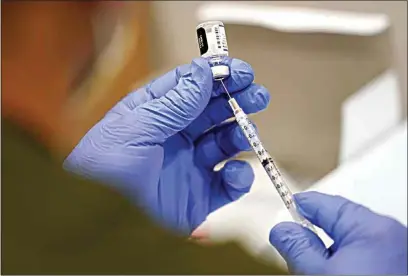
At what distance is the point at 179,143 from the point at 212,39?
0.19m

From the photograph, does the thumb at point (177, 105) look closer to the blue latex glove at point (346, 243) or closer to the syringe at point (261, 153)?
the syringe at point (261, 153)

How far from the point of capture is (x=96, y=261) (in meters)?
0.36

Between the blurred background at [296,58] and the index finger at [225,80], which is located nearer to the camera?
the index finger at [225,80]

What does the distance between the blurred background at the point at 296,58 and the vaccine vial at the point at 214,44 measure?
1.50 feet

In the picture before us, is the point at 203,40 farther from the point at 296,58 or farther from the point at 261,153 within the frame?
the point at 296,58

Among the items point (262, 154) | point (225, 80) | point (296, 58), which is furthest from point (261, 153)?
point (296, 58)

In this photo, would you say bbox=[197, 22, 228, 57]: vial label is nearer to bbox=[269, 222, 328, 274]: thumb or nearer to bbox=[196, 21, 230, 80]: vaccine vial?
bbox=[196, 21, 230, 80]: vaccine vial

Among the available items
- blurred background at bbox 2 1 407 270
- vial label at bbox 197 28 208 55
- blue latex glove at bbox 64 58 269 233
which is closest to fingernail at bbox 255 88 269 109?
blue latex glove at bbox 64 58 269 233

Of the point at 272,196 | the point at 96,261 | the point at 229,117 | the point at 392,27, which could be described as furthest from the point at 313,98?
the point at 96,261

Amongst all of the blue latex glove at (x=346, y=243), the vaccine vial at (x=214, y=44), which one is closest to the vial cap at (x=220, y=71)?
the vaccine vial at (x=214, y=44)

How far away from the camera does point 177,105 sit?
2.22ft

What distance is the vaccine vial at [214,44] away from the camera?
660 mm

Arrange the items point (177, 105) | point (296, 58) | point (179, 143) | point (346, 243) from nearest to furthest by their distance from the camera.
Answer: point (346, 243)
point (177, 105)
point (179, 143)
point (296, 58)

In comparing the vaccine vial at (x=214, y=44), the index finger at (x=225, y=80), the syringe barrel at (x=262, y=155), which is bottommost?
the syringe barrel at (x=262, y=155)
